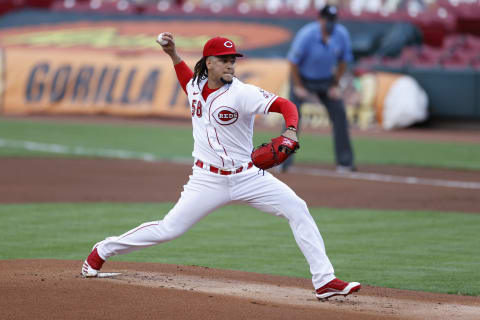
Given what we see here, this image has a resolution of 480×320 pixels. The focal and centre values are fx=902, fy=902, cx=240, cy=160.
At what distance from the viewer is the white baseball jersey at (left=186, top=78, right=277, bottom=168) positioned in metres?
6.13

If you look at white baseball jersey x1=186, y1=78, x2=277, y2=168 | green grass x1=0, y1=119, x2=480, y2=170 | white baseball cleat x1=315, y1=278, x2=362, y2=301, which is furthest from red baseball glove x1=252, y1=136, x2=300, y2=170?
green grass x1=0, y1=119, x2=480, y2=170

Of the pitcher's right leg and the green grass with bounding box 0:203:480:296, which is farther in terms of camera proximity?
the green grass with bounding box 0:203:480:296

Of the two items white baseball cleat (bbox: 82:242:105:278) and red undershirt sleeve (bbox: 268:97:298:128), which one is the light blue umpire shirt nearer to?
red undershirt sleeve (bbox: 268:97:298:128)

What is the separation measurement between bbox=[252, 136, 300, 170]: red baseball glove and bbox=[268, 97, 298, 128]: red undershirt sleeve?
0.46 feet

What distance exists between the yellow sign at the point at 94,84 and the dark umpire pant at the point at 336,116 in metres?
7.60

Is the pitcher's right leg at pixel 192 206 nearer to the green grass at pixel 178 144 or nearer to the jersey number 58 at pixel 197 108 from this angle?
the jersey number 58 at pixel 197 108

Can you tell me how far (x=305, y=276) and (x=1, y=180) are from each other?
22.1ft

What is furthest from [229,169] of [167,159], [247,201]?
[167,159]

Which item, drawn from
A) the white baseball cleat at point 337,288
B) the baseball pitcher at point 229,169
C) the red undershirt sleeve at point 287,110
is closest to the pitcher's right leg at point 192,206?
the baseball pitcher at point 229,169

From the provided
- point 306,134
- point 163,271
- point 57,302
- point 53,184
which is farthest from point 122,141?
point 57,302

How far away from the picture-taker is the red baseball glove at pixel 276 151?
588cm

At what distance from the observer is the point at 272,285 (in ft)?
22.1

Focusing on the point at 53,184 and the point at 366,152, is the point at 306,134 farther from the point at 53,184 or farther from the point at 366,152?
the point at 53,184

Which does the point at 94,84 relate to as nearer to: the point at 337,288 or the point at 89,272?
the point at 89,272
